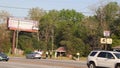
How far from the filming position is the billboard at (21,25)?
104150 millimetres

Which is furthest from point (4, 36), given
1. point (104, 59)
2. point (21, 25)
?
point (104, 59)

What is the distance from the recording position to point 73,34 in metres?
108

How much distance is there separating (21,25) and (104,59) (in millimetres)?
76062

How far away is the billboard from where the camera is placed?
342ft

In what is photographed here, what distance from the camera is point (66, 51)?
102000mm

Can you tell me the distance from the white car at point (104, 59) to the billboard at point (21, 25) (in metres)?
71.9

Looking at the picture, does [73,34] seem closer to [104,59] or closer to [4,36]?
[4,36]

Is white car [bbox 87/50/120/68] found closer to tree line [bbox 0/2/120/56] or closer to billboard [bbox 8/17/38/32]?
tree line [bbox 0/2/120/56]

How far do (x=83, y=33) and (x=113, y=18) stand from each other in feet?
31.6

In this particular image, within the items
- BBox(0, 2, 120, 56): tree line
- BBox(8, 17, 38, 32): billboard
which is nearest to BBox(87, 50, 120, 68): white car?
BBox(0, 2, 120, 56): tree line

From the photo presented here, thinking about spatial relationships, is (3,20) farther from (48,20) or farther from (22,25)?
(22,25)

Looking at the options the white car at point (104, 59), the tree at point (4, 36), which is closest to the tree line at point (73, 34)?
the tree at point (4, 36)

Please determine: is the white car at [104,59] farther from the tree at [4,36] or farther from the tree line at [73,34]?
the tree at [4,36]

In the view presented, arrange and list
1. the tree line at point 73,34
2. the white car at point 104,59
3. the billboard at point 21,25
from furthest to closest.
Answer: the billboard at point 21,25, the tree line at point 73,34, the white car at point 104,59
